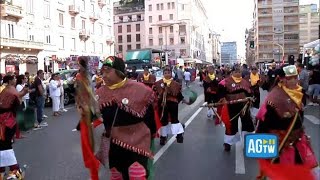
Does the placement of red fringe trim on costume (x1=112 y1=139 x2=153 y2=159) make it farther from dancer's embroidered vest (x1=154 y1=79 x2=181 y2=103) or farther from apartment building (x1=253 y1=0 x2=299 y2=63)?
apartment building (x1=253 y1=0 x2=299 y2=63)

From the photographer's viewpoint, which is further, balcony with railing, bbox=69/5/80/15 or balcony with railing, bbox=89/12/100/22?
balcony with railing, bbox=89/12/100/22

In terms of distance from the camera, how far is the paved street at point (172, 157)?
7.14m

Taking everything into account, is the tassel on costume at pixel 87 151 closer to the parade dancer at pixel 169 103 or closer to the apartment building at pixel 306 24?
the parade dancer at pixel 169 103

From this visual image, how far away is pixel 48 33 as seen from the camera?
4959 centimetres

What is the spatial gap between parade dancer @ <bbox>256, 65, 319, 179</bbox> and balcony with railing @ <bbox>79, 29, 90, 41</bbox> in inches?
2140

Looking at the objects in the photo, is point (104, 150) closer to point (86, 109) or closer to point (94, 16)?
point (86, 109)

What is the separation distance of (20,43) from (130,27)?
2941 inches

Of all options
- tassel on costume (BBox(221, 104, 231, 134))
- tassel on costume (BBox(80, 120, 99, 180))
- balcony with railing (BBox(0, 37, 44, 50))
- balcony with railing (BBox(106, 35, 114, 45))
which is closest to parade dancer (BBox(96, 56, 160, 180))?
tassel on costume (BBox(80, 120, 99, 180))

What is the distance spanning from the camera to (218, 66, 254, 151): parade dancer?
29.2ft

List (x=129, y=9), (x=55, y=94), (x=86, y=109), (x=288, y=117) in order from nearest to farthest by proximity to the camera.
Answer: (x=86, y=109) → (x=288, y=117) → (x=55, y=94) → (x=129, y=9)

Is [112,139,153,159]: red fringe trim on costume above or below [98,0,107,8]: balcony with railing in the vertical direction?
below

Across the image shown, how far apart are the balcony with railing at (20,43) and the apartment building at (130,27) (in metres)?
68.5

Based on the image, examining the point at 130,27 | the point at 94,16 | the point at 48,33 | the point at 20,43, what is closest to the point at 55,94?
the point at 20,43

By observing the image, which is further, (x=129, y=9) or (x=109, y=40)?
(x=129, y=9)
